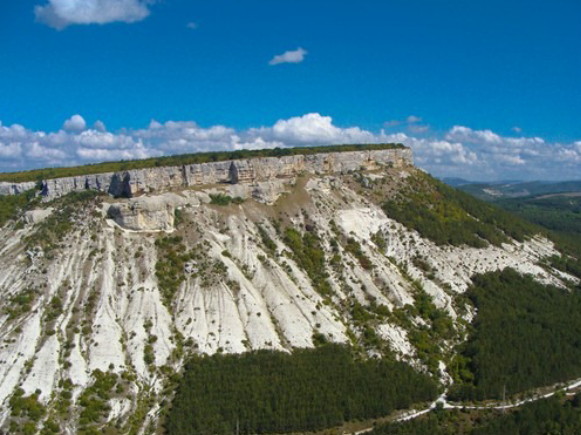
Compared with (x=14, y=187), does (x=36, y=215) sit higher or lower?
lower

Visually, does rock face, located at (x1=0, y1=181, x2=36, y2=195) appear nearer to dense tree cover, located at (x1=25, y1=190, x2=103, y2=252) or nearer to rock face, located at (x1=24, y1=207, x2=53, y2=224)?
dense tree cover, located at (x1=25, y1=190, x2=103, y2=252)

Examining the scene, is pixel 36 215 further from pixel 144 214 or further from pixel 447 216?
pixel 447 216

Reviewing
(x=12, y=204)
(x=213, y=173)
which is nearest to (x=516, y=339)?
(x=213, y=173)

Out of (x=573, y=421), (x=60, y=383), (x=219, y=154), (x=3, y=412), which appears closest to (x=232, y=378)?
(x=60, y=383)

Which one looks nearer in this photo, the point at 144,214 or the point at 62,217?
the point at 62,217

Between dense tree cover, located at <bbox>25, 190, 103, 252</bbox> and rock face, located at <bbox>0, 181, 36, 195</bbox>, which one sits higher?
rock face, located at <bbox>0, 181, 36, 195</bbox>

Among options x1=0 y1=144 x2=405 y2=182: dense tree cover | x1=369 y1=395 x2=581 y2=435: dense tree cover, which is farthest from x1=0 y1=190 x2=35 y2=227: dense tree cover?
x1=369 y1=395 x2=581 y2=435: dense tree cover

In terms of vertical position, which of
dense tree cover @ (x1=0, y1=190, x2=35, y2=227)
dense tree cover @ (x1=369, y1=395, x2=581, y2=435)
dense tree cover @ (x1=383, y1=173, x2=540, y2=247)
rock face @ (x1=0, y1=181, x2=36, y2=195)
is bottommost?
dense tree cover @ (x1=369, y1=395, x2=581, y2=435)
